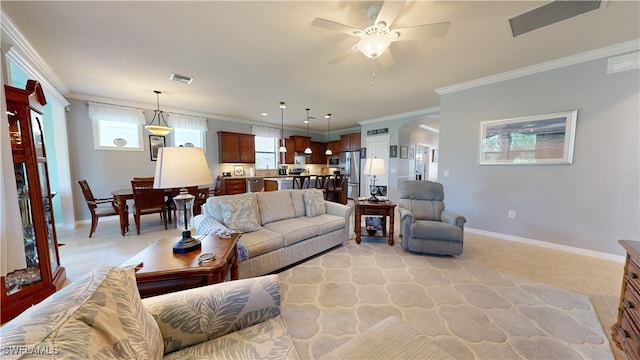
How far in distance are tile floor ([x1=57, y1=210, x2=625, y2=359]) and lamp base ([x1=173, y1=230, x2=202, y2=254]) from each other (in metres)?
1.85

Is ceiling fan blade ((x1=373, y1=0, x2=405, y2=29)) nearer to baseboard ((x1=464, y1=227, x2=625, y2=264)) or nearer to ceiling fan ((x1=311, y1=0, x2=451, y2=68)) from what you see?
ceiling fan ((x1=311, y1=0, x2=451, y2=68))

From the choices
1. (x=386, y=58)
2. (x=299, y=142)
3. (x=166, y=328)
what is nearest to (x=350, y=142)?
(x=299, y=142)

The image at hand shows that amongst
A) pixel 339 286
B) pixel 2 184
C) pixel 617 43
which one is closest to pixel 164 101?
pixel 2 184

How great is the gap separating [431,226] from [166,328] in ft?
8.94

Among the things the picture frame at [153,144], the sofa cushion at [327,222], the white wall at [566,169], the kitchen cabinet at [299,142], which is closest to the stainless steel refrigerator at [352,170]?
the kitchen cabinet at [299,142]

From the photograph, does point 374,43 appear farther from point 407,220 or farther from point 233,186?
point 233,186

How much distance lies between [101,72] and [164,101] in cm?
146

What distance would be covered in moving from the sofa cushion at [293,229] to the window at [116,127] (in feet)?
14.0

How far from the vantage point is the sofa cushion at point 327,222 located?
2822 mm

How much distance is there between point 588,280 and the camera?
2.26 meters

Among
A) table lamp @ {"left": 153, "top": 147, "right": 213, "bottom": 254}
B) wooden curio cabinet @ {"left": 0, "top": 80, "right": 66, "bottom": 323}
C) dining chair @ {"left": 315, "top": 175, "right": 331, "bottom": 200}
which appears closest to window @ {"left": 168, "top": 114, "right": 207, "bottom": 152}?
dining chair @ {"left": 315, "top": 175, "right": 331, "bottom": 200}

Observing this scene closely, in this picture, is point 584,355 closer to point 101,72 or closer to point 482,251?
point 482,251

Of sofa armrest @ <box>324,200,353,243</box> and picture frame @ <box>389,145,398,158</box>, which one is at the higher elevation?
picture frame @ <box>389,145,398,158</box>

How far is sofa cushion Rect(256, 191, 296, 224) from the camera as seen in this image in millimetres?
2805
